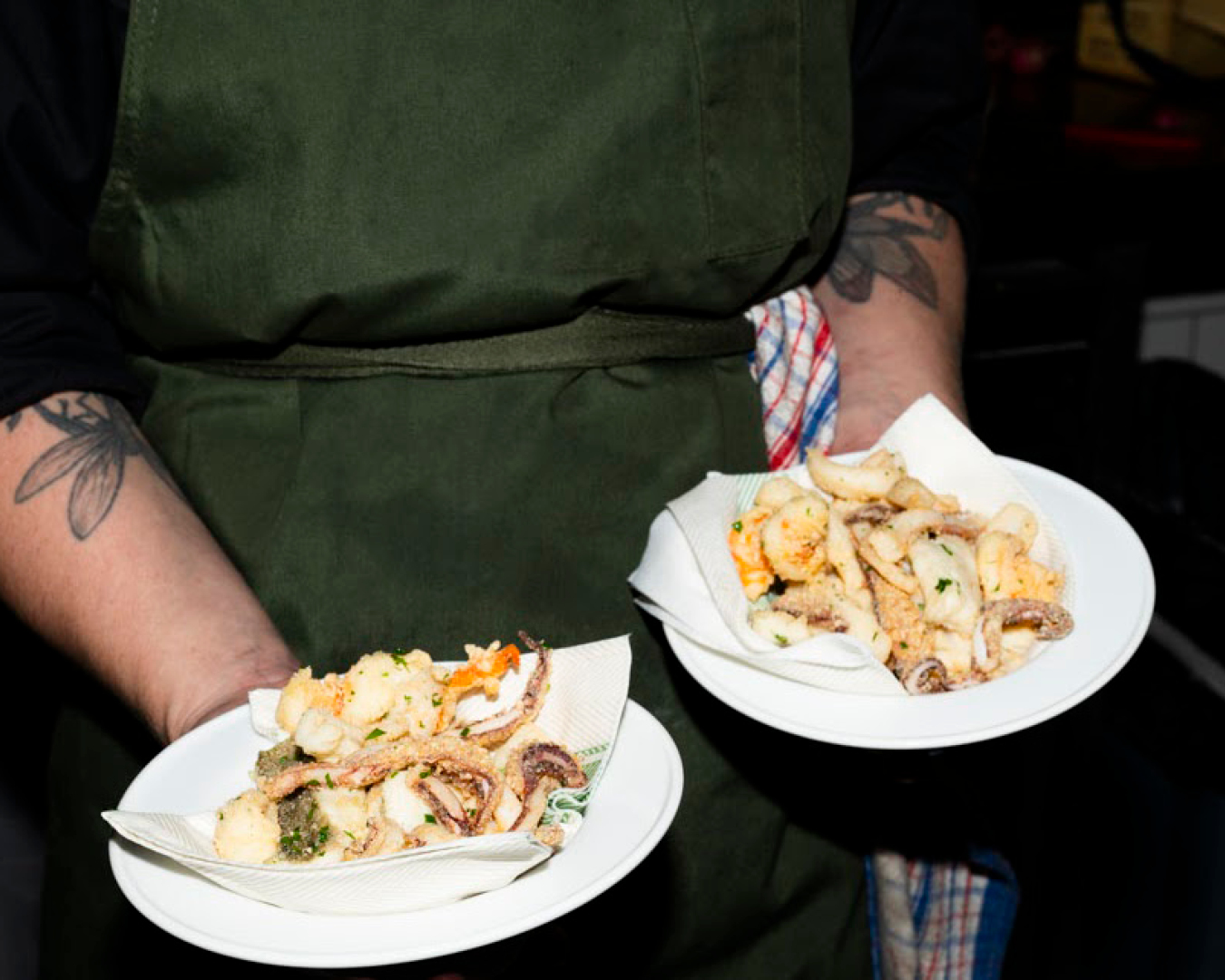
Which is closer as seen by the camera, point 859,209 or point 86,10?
point 86,10

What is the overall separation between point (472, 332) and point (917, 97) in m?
0.57

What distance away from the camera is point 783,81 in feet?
4.21

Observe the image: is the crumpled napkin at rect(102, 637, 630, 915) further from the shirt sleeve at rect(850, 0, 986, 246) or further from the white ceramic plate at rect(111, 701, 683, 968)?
the shirt sleeve at rect(850, 0, 986, 246)

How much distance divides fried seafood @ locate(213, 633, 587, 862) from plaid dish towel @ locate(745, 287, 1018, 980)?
438mm

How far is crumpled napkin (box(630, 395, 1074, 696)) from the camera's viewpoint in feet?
3.51


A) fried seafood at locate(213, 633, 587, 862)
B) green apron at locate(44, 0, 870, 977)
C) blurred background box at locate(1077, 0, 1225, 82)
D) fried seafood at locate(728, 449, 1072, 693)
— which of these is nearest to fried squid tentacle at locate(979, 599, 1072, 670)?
fried seafood at locate(728, 449, 1072, 693)

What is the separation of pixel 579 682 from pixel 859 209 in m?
0.72

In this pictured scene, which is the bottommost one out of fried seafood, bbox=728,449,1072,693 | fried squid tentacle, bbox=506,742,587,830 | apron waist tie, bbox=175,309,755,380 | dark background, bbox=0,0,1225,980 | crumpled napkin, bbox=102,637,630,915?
dark background, bbox=0,0,1225,980

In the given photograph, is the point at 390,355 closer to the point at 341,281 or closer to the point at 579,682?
the point at 341,281

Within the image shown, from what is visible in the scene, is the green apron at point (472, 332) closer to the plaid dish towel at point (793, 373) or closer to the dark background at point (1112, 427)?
the plaid dish towel at point (793, 373)

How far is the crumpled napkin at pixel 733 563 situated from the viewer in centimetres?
107

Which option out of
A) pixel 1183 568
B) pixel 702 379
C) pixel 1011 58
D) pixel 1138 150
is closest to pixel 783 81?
pixel 702 379

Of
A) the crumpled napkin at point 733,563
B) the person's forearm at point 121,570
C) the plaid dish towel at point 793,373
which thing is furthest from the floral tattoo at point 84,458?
the plaid dish towel at point 793,373

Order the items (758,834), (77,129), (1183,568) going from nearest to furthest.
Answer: (77,129) < (758,834) < (1183,568)
